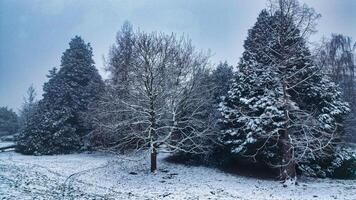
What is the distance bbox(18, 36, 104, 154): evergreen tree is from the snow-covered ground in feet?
20.9

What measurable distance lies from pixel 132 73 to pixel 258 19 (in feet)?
35.2

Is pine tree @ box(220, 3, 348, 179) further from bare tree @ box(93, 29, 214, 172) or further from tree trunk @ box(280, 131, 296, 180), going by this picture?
bare tree @ box(93, 29, 214, 172)

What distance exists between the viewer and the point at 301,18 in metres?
15.0

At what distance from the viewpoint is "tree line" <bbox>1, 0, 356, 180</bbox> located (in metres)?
15.8

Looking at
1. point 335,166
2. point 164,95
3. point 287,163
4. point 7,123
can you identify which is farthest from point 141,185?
point 7,123

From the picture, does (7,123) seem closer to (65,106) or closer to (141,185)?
(65,106)

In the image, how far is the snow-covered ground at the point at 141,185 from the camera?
11312mm

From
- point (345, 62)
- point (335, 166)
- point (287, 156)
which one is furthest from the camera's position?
point (345, 62)

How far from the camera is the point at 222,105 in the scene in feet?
65.3

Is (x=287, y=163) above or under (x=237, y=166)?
above

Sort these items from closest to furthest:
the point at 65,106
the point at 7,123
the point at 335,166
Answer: the point at 335,166 → the point at 65,106 → the point at 7,123

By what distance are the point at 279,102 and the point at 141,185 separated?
30.7 ft

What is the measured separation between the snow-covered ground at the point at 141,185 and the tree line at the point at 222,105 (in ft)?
4.69

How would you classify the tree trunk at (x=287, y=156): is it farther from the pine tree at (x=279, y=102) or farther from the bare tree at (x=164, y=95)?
the bare tree at (x=164, y=95)
